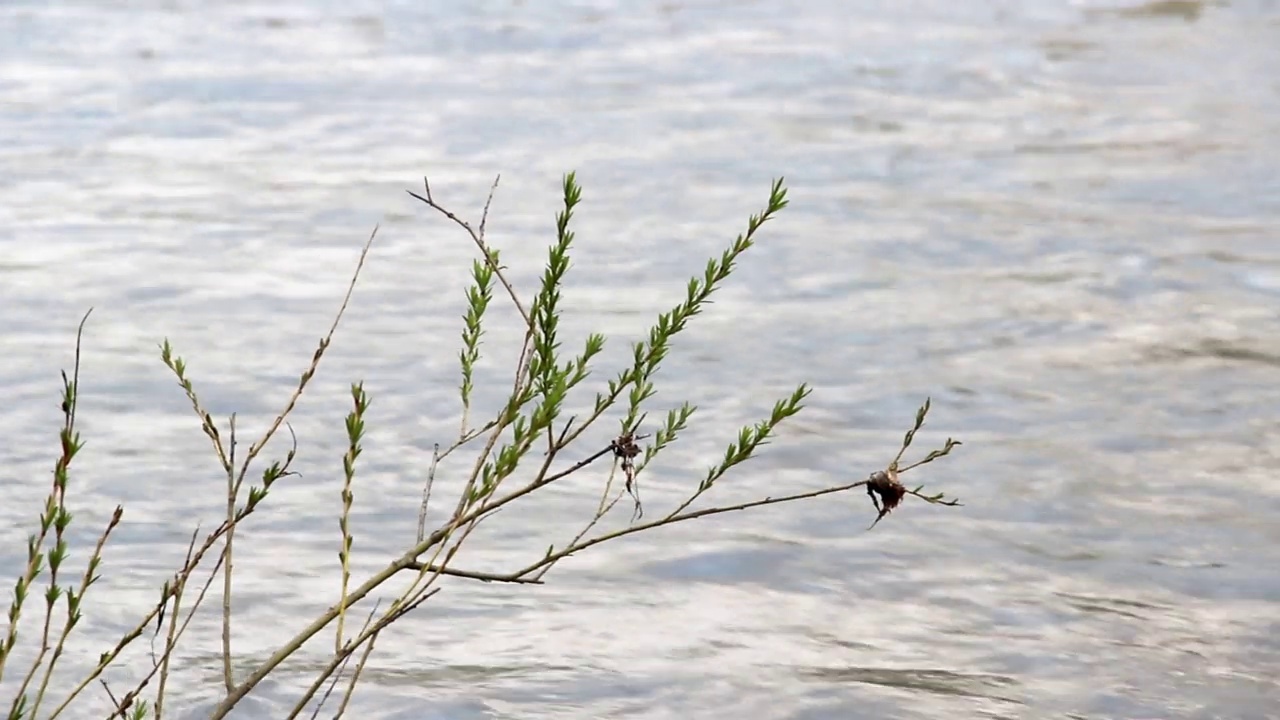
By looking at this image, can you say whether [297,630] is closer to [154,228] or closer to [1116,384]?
[1116,384]

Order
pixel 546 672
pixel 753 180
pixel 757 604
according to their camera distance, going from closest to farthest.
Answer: pixel 546 672
pixel 757 604
pixel 753 180

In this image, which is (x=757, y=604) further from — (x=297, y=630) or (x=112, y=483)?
(x=112, y=483)

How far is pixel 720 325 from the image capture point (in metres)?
5.06

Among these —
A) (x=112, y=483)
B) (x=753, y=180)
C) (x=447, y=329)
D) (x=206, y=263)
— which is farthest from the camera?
(x=753, y=180)

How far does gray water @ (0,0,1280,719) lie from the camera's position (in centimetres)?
328

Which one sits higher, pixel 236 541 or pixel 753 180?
pixel 753 180

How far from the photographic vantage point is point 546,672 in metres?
3.15

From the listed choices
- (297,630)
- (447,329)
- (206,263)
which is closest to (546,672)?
(297,630)

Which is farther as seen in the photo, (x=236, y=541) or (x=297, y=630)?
(x=236, y=541)

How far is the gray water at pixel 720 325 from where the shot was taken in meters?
3.28

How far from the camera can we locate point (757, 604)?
3.45 m

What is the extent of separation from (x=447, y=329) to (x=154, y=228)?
53.1 inches

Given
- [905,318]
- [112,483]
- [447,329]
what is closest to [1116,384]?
[905,318]

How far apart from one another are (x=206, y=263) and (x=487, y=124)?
73.1 inches
